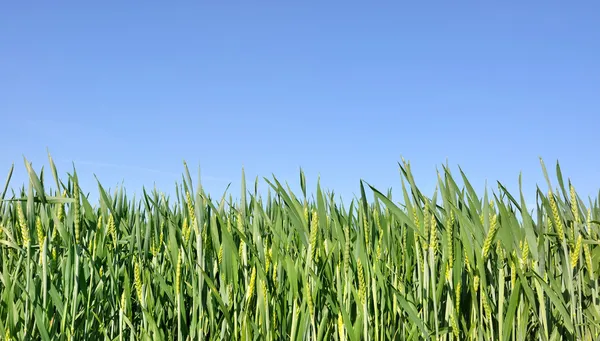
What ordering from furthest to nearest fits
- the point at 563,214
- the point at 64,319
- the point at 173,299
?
the point at 563,214, the point at 173,299, the point at 64,319

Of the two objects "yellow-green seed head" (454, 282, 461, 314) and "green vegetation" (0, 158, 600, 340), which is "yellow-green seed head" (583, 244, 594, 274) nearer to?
"green vegetation" (0, 158, 600, 340)

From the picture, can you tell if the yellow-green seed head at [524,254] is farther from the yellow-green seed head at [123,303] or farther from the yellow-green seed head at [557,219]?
the yellow-green seed head at [123,303]

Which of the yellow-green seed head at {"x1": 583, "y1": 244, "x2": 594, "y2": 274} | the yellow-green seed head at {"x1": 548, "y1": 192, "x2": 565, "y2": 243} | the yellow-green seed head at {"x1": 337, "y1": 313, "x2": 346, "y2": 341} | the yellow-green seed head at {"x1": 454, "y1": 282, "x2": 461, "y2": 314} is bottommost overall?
the yellow-green seed head at {"x1": 337, "y1": 313, "x2": 346, "y2": 341}

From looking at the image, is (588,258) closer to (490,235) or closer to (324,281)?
(490,235)

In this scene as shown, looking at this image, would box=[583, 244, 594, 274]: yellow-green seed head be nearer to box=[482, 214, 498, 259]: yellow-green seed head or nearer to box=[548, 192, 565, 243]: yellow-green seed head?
box=[548, 192, 565, 243]: yellow-green seed head

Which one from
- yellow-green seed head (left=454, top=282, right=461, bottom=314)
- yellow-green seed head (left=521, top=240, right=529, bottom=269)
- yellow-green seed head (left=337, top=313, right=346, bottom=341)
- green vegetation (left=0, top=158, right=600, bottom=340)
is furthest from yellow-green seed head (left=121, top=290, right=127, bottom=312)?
yellow-green seed head (left=521, top=240, right=529, bottom=269)

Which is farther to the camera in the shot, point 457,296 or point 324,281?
point 324,281

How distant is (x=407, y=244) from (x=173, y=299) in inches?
24.4

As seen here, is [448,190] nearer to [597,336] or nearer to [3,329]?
[597,336]

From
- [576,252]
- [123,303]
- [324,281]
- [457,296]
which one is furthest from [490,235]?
[123,303]

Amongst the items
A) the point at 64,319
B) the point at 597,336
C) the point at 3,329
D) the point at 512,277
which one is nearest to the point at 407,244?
the point at 512,277

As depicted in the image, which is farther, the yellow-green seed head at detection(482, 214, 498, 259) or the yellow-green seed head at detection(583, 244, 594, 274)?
the yellow-green seed head at detection(583, 244, 594, 274)

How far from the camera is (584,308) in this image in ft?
4.84

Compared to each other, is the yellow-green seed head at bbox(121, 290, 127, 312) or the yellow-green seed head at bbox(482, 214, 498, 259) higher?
the yellow-green seed head at bbox(482, 214, 498, 259)
